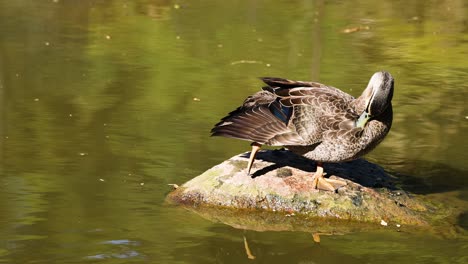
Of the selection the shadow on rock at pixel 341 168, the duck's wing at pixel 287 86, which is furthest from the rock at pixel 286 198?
the duck's wing at pixel 287 86

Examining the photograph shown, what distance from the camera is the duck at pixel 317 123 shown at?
9.18 m

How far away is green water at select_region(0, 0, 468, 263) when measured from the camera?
8.89 meters

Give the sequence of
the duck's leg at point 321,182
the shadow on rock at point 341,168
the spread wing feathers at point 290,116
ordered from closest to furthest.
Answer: the spread wing feathers at point 290,116 < the duck's leg at point 321,182 < the shadow on rock at point 341,168

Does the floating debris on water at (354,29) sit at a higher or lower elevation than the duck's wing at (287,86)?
lower

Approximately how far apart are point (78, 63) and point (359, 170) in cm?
656

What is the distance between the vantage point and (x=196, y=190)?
9.76m

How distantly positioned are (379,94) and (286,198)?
4.50ft

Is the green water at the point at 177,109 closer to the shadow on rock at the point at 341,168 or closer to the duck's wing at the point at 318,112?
the shadow on rock at the point at 341,168

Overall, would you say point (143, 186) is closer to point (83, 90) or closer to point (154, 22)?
point (83, 90)

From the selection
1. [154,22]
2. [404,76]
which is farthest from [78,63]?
[404,76]

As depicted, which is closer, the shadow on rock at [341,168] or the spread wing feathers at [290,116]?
the spread wing feathers at [290,116]

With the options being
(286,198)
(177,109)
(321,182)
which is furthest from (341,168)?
(177,109)

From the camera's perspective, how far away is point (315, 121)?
9344mm

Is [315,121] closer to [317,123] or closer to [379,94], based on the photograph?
[317,123]
